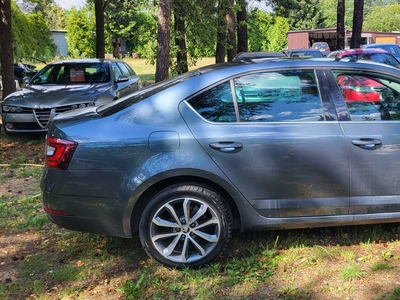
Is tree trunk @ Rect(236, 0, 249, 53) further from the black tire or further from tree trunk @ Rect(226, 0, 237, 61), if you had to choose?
the black tire

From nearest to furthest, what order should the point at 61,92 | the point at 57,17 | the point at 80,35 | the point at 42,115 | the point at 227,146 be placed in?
the point at 227,146 → the point at 42,115 → the point at 61,92 → the point at 80,35 → the point at 57,17

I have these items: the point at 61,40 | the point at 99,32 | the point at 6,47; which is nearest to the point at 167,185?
the point at 6,47

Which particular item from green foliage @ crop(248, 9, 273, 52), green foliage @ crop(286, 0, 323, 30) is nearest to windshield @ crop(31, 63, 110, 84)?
green foliage @ crop(248, 9, 273, 52)

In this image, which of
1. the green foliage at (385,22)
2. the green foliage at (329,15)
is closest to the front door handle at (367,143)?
the green foliage at (329,15)

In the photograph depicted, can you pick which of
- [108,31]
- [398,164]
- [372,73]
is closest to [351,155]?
[398,164]

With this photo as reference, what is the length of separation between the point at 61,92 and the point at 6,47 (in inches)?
139

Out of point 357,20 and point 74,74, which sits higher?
point 357,20

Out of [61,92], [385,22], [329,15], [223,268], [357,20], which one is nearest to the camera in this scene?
[223,268]

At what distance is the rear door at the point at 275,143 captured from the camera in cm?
352

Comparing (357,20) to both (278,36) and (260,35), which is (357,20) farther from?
(278,36)

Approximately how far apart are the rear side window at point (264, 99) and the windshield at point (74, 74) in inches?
243

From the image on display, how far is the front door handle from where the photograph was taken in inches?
140

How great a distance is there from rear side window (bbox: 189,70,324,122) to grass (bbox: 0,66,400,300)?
1.18m

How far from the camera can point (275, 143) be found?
3523mm
